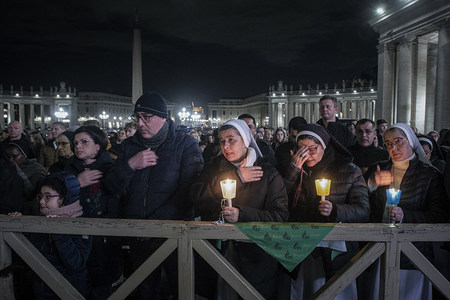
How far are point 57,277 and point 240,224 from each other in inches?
65.8

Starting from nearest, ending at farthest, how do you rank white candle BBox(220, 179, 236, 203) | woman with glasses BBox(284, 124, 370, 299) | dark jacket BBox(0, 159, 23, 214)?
white candle BBox(220, 179, 236, 203) < woman with glasses BBox(284, 124, 370, 299) < dark jacket BBox(0, 159, 23, 214)

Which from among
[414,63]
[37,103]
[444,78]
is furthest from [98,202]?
[37,103]

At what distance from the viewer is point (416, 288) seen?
3.35 meters

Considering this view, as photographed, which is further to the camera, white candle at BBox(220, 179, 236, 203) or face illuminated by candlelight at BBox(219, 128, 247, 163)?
face illuminated by candlelight at BBox(219, 128, 247, 163)

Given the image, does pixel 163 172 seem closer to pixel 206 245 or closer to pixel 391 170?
pixel 206 245

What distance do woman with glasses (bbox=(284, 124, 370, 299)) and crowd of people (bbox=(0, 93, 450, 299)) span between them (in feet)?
0.04

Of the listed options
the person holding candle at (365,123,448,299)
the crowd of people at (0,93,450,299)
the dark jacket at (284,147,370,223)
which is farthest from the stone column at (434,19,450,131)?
the dark jacket at (284,147,370,223)

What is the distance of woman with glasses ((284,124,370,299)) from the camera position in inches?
127

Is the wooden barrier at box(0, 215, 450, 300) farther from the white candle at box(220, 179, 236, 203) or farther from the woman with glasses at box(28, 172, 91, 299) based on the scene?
the woman with glasses at box(28, 172, 91, 299)

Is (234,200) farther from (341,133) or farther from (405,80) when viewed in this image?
(405,80)

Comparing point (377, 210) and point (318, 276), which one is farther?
point (377, 210)

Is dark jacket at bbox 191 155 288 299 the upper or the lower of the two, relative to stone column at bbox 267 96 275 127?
lower

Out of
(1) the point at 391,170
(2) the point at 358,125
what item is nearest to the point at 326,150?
(1) the point at 391,170

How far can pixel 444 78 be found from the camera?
1698 centimetres
